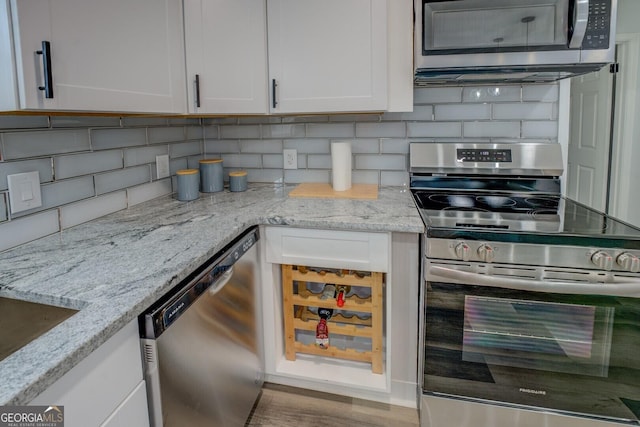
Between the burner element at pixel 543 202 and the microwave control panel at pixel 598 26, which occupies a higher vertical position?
the microwave control panel at pixel 598 26

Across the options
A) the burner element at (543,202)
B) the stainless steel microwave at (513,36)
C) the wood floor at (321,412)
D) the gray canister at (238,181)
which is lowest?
the wood floor at (321,412)

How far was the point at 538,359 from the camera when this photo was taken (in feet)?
4.50

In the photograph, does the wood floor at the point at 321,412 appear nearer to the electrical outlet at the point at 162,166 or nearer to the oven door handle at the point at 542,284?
the oven door handle at the point at 542,284

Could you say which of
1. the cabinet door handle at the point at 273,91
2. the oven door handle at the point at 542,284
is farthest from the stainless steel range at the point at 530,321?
the cabinet door handle at the point at 273,91

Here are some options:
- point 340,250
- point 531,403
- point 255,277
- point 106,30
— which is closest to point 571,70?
point 340,250

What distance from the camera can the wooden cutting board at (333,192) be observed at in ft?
6.12

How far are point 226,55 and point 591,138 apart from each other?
2.68m

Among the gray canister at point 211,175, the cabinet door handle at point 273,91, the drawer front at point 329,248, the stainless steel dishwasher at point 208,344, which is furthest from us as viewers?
the gray canister at point 211,175

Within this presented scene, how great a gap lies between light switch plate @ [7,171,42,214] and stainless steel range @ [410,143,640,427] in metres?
1.32

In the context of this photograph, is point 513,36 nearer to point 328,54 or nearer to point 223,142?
point 328,54

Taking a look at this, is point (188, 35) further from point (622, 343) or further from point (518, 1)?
point (622, 343)

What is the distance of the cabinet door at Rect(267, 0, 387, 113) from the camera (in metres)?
1.69

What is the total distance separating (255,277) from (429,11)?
1255mm

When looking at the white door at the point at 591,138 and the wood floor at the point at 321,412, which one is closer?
the wood floor at the point at 321,412
